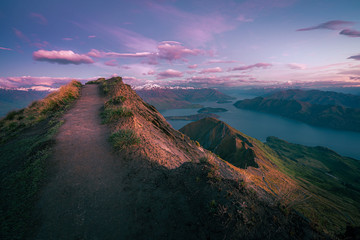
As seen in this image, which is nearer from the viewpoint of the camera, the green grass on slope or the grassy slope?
the grassy slope

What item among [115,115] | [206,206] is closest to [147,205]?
[206,206]

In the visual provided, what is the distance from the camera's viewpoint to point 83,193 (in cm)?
510

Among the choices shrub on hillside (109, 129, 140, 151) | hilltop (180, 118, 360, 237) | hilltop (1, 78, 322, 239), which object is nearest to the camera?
hilltop (1, 78, 322, 239)

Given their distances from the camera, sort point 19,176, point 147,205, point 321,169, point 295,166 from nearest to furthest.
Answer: point 147,205 → point 19,176 → point 295,166 → point 321,169

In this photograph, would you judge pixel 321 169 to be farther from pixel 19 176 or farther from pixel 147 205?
pixel 19 176

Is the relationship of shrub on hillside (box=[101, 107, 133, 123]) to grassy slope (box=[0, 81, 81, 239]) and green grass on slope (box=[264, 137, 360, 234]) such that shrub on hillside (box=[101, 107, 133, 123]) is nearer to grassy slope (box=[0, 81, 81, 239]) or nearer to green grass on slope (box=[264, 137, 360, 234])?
grassy slope (box=[0, 81, 81, 239])

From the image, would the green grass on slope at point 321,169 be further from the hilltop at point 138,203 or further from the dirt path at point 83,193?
the dirt path at point 83,193

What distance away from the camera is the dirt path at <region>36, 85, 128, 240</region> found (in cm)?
407

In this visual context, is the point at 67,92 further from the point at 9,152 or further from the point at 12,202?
the point at 12,202

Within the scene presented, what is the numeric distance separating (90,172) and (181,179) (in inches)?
155

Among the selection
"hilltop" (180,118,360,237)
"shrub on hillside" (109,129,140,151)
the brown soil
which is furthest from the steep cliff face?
"hilltop" (180,118,360,237)

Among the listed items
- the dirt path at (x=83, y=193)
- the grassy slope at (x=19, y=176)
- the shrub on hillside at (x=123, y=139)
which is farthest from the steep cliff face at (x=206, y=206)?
the grassy slope at (x=19, y=176)

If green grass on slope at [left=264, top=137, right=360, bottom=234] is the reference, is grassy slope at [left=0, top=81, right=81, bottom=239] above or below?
above

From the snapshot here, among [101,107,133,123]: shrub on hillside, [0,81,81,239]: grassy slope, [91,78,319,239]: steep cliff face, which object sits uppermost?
[101,107,133,123]: shrub on hillside
